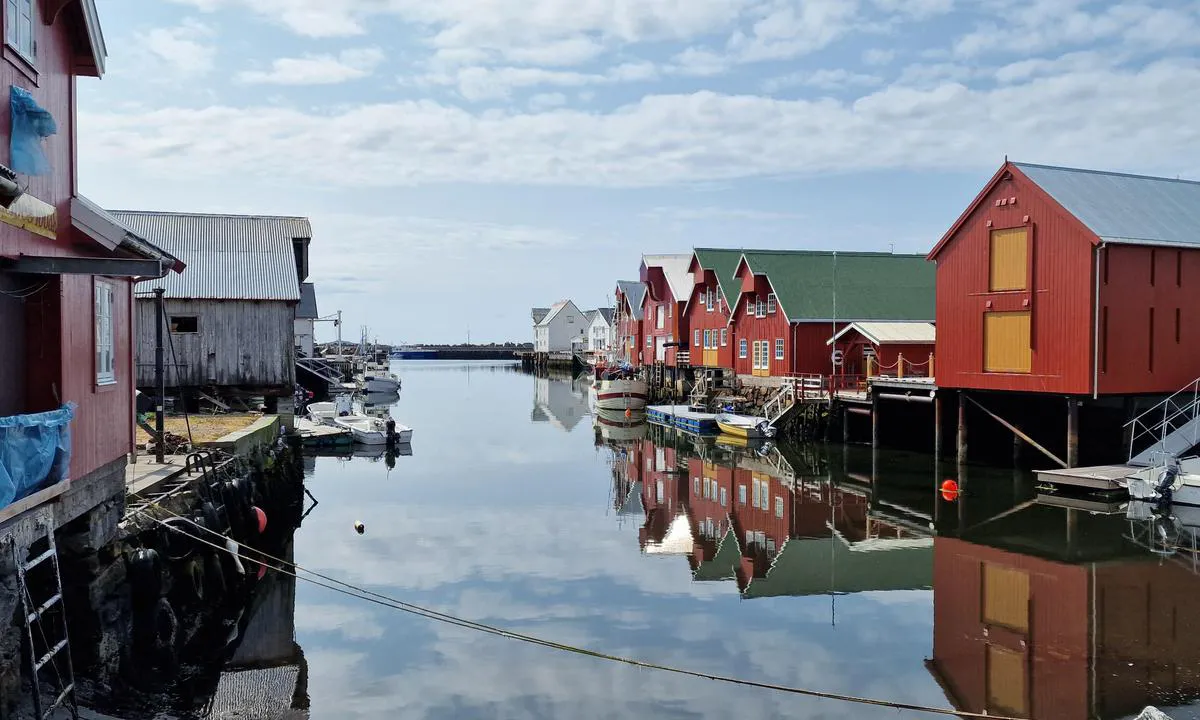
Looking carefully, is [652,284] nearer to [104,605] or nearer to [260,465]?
[260,465]

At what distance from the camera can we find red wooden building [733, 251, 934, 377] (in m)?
42.2

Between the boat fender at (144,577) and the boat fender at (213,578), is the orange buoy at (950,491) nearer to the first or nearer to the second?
the boat fender at (213,578)

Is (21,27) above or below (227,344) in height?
above

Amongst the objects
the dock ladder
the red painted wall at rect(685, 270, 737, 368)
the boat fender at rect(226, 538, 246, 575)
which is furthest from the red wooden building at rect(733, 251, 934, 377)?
the dock ladder

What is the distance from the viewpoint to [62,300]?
1093cm

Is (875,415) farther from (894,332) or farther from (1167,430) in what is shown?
(1167,430)

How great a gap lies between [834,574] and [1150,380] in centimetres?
1406

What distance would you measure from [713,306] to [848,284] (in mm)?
9640

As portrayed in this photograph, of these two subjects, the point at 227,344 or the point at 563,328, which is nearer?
the point at 227,344

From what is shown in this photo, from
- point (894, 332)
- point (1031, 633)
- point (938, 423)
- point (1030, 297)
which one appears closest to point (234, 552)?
point (1031, 633)

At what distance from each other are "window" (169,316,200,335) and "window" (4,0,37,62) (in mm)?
17959

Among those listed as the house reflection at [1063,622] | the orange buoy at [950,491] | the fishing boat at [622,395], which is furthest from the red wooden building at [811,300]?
the house reflection at [1063,622]

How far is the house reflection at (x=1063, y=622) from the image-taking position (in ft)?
37.0

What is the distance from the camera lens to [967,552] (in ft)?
62.0
